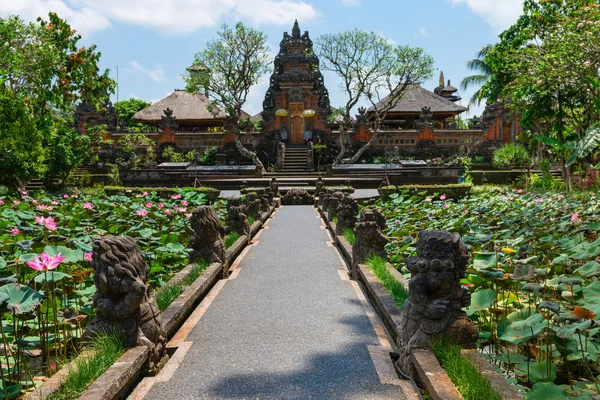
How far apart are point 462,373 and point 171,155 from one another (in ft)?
99.8

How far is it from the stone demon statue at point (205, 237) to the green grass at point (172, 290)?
45 cm

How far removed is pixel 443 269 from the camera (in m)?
3.50

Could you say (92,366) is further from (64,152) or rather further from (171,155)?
(171,155)

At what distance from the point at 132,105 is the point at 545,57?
5143cm

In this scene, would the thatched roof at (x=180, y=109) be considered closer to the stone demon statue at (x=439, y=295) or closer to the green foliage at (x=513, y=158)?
the green foliage at (x=513, y=158)

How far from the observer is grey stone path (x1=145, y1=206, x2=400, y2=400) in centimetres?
345

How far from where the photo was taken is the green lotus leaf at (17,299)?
9.61 feet

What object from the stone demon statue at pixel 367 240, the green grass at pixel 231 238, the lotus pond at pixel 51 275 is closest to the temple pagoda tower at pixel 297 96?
the lotus pond at pixel 51 275

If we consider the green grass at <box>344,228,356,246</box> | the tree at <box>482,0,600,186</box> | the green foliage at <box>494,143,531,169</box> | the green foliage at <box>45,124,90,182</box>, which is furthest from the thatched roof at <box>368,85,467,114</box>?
the green grass at <box>344,228,356,246</box>

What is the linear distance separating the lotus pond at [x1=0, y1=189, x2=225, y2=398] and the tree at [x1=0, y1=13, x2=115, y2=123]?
133 inches

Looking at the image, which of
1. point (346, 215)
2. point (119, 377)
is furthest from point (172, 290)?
point (346, 215)

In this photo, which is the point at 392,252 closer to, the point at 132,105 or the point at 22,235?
the point at 22,235

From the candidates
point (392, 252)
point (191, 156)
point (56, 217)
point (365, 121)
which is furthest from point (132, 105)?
point (392, 252)

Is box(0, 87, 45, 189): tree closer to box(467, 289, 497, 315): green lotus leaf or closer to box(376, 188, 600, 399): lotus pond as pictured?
box(376, 188, 600, 399): lotus pond
